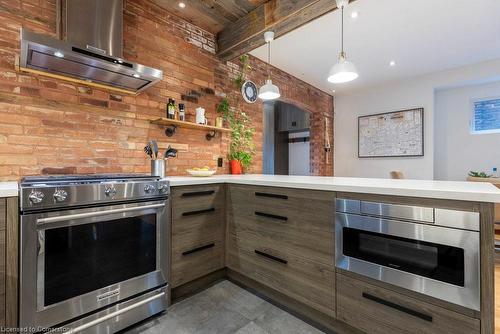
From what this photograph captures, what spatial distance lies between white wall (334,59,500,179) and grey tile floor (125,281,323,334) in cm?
437

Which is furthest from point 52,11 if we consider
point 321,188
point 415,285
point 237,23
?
point 415,285

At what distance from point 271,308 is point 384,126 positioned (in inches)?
183

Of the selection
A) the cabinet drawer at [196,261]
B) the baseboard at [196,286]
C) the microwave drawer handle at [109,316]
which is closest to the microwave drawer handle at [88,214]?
the cabinet drawer at [196,261]

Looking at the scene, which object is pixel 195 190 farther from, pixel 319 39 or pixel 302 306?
pixel 319 39

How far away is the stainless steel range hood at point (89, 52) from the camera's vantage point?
5.07ft

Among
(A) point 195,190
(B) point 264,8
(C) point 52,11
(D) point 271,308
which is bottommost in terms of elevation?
(D) point 271,308

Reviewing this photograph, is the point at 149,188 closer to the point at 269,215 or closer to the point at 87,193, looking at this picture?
the point at 87,193

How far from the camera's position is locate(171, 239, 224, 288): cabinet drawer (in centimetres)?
185

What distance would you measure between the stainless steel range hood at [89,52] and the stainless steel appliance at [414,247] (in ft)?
6.15

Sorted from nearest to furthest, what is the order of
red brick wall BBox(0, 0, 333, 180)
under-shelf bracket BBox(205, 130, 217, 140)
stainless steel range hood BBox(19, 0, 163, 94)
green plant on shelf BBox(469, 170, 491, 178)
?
stainless steel range hood BBox(19, 0, 163, 94), red brick wall BBox(0, 0, 333, 180), under-shelf bracket BBox(205, 130, 217, 140), green plant on shelf BBox(469, 170, 491, 178)

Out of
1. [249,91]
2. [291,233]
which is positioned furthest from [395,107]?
[291,233]

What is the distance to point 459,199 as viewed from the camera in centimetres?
108

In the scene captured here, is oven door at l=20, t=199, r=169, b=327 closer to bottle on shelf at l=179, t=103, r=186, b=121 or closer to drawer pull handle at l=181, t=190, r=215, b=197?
drawer pull handle at l=181, t=190, r=215, b=197

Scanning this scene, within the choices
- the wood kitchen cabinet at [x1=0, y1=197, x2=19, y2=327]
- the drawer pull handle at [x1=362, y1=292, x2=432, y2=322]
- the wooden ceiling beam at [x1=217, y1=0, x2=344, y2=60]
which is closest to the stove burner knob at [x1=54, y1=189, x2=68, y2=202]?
the wood kitchen cabinet at [x1=0, y1=197, x2=19, y2=327]
